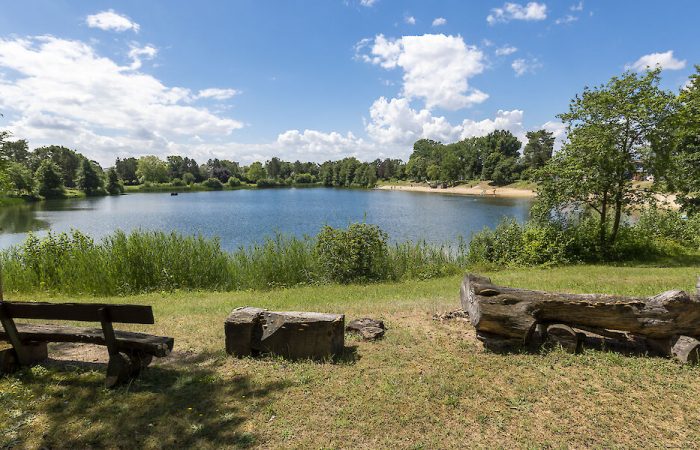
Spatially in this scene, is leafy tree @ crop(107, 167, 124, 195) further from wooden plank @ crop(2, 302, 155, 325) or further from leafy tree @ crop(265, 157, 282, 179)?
wooden plank @ crop(2, 302, 155, 325)

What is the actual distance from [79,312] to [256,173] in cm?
15425

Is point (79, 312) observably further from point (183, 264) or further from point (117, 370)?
point (183, 264)

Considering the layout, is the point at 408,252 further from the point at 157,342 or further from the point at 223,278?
the point at 157,342

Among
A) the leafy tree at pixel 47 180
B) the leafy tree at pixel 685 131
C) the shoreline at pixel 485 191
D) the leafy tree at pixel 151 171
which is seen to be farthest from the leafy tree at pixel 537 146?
the leafy tree at pixel 151 171

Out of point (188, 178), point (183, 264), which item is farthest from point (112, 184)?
point (183, 264)

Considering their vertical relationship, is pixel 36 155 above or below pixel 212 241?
above

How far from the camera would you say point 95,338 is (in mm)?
4949

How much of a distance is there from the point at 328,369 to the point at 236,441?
173 cm

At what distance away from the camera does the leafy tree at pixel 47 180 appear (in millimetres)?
69500

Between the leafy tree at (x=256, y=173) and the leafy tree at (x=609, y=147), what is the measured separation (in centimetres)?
14444

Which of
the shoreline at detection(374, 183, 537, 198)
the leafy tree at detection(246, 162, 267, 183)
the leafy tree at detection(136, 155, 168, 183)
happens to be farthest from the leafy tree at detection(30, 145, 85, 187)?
the shoreline at detection(374, 183, 537, 198)

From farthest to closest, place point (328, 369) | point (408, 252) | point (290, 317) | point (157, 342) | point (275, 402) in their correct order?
point (408, 252) < point (290, 317) < point (328, 369) < point (157, 342) < point (275, 402)

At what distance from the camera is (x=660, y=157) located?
549 inches

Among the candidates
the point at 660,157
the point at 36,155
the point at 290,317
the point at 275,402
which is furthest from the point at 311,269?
the point at 36,155
